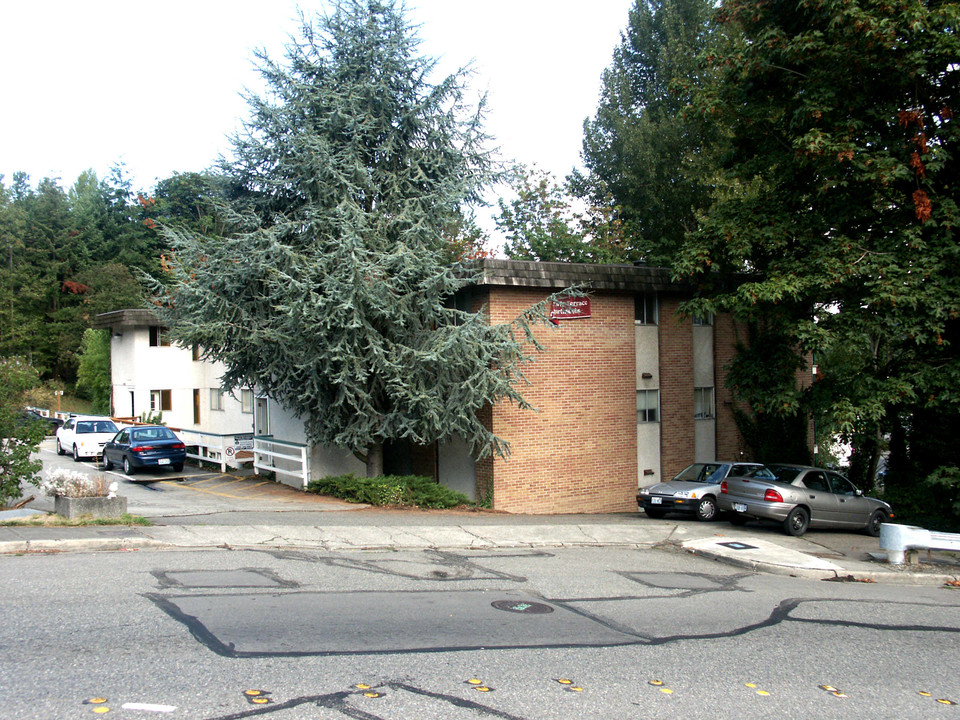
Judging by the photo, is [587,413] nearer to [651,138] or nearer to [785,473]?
[785,473]

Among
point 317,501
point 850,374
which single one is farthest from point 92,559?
point 850,374

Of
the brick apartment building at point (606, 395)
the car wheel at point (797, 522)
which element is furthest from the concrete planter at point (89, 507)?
the car wheel at point (797, 522)

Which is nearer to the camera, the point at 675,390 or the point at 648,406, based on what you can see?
the point at 648,406

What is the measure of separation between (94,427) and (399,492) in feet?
53.3

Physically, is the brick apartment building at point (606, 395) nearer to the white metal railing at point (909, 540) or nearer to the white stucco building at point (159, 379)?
the white metal railing at point (909, 540)

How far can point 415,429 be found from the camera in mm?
17422

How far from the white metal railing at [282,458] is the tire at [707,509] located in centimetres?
929

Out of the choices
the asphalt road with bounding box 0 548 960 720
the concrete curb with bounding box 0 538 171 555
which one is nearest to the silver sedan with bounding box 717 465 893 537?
the asphalt road with bounding box 0 548 960 720

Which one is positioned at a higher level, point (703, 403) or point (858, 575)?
point (703, 403)

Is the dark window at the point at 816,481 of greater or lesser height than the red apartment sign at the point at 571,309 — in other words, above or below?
below

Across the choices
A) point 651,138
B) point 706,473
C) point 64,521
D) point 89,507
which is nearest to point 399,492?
point 89,507

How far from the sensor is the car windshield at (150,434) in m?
23.6

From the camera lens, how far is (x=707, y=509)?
17312 millimetres

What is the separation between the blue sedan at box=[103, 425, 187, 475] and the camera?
23047mm
